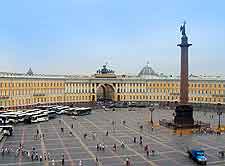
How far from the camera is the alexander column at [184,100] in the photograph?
59.3 meters

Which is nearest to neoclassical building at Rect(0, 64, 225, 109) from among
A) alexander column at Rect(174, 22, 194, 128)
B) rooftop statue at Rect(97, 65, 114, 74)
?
rooftop statue at Rect(97, 65, 114, 74)

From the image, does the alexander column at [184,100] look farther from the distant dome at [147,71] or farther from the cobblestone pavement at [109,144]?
the distant dome at [147,71]

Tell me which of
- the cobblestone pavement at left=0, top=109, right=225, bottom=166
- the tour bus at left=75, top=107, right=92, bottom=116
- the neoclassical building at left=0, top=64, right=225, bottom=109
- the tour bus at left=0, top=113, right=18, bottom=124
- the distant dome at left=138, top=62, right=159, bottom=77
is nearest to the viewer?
the cobblestone pavement at left=0, top=109, right=225, bottom=166

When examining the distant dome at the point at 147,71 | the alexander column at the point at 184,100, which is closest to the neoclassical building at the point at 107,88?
the distant dome at the point at 147,71

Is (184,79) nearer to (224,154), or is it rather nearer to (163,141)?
(163,141)

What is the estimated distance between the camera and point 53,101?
10681cm

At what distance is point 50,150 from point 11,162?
6416mm

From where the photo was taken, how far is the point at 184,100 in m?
60.5

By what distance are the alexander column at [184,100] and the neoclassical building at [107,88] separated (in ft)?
151

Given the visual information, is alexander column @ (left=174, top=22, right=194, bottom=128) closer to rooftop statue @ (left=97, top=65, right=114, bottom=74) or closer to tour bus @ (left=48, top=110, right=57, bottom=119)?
tour bus @ (left=48, top=110, right=57, bottom=119)

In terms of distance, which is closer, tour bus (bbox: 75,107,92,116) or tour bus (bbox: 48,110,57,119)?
tour bus (bbox: 48,110,57,119)

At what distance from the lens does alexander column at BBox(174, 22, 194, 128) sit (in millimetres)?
59344

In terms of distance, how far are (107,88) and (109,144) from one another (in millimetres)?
84266

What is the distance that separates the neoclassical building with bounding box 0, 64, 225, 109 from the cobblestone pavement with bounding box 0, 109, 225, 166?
32.2 metres
